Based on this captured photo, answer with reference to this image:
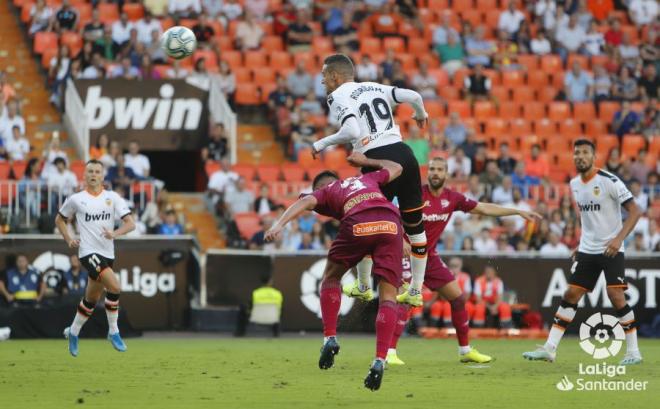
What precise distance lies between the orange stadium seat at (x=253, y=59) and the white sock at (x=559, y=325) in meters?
15.6

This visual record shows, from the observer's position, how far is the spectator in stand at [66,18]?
27.9 metres

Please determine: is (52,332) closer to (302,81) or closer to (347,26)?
(302,81)

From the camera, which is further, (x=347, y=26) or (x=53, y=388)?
(x=347, y=26)

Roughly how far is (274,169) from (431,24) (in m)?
7.47

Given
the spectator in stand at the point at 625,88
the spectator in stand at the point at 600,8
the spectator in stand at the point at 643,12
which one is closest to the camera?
the spectator in stand at the point at 625,88

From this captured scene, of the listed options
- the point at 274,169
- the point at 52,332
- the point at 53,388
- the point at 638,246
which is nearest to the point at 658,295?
the point at 638,246

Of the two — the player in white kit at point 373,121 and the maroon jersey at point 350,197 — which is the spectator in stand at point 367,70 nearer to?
the player in white kit at point 373,121

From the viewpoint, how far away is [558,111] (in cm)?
3009

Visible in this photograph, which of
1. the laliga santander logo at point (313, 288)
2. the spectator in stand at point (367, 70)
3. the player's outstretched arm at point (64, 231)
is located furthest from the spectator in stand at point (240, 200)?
the player's outstretched arm at point (64, 231)

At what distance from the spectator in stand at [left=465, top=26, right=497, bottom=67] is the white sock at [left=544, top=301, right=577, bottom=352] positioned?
16.8 metres

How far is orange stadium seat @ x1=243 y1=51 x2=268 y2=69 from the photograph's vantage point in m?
29.2

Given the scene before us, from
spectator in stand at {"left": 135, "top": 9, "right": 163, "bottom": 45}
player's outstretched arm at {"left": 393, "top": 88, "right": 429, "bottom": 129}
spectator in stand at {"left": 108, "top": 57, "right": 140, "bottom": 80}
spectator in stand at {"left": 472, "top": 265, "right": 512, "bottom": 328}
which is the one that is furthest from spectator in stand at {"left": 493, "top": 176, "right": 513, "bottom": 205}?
player's outstretched arm at {"left": 393, "top": 88, "right": 429, "bottom": 129}

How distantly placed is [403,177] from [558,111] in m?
17.4

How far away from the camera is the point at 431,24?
104ft
